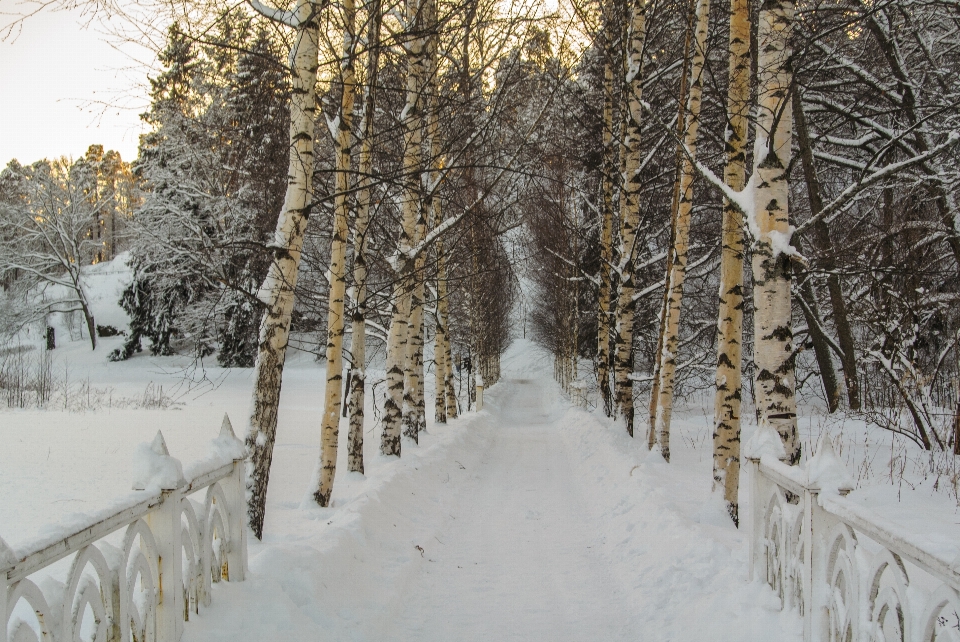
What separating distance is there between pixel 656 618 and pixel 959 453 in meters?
7.19

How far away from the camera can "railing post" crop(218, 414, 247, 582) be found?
151 inches

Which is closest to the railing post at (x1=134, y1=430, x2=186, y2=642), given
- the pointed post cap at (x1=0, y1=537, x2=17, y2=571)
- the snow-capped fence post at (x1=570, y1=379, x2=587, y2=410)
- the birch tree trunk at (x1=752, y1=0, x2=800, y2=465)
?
the pointed post cap at (x1=0, y1=537, x2=17, y2=571)

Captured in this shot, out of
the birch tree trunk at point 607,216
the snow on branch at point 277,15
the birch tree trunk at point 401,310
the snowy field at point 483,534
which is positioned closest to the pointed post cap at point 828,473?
the snowy field at point 483,534

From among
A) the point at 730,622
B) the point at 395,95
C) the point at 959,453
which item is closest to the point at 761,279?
the point at 730,622

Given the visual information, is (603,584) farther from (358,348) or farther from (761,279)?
(358,348)

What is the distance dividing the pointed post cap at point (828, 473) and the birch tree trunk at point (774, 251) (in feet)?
6.39

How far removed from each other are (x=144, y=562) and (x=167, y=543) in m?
0.17

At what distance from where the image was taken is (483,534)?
22.0 ft

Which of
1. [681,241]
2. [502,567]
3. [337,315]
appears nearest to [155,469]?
[502,567]

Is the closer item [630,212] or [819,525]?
[819,525]

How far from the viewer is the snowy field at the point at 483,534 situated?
A: 3993 millimetres

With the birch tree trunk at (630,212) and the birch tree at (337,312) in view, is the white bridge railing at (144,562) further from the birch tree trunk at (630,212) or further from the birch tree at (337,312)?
the birch tree trunk at (630,212)

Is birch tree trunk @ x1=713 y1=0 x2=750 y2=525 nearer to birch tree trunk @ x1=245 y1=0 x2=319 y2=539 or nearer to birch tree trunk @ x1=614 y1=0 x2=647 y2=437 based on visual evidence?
birch tree trunk @ x1=245 y1=0 x2=319 y2=539

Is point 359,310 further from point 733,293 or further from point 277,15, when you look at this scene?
point 733,293
